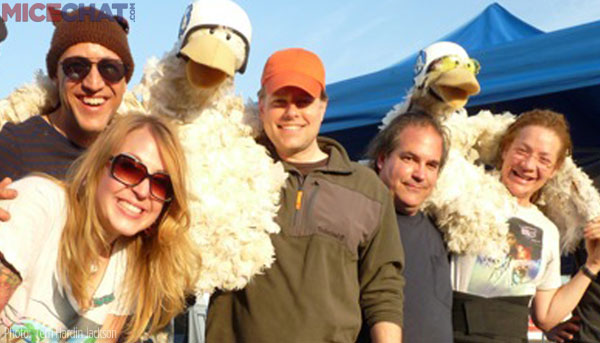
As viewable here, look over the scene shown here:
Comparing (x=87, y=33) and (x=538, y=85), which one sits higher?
(x=538, y=85)

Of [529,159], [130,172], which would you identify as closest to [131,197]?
[130,172]

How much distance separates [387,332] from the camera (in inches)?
77.7

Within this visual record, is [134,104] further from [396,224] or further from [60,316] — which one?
[396,224]

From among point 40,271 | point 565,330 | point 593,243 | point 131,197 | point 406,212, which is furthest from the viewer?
point 565,330

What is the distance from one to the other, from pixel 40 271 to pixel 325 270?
76 cm

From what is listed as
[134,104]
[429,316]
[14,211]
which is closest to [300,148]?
[134,104]

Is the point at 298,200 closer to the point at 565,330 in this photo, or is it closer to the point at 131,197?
the point at 131,197

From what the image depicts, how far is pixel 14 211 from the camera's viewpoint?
1.44 meters

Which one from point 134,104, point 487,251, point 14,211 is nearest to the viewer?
point 14,211

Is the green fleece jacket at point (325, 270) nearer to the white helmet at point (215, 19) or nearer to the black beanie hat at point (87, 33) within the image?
the white helmet at point (215, 19)

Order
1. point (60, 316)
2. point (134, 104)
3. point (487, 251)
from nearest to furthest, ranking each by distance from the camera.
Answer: point (60, 316) → point (134, 104) → point (487, 251)

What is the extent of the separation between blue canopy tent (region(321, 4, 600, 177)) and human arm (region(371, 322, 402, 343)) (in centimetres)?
185

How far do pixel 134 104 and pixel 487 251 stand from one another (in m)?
1.30

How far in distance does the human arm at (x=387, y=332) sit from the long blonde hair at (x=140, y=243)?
576mm
